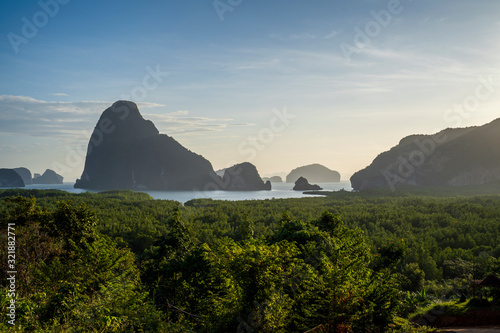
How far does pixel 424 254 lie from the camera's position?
4088 cm

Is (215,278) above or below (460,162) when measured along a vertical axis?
below

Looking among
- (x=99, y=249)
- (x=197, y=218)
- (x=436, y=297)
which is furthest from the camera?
(x=197, y=218)

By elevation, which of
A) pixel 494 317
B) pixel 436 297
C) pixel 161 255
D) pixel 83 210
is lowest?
pixel 436 297

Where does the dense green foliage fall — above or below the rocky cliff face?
below

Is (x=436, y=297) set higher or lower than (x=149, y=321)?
lower

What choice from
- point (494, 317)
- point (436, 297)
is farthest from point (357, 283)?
point (436, 297)

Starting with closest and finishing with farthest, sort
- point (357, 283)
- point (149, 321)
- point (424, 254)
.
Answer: point (357, 283), point (149, 321), point (424, 254)

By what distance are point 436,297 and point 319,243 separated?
17583mm

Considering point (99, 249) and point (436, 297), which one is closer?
point (99, 249)

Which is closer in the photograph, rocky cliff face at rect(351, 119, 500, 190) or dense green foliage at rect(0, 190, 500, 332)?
dense green foliage at rect(0, 190, 500, 332)

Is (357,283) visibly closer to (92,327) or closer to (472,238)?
(92,327)

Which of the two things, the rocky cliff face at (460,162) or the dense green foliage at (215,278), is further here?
the rocky cliff face at (460,162)

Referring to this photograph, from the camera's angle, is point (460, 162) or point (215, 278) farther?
point (460, 162)

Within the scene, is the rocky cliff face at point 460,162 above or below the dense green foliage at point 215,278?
above
